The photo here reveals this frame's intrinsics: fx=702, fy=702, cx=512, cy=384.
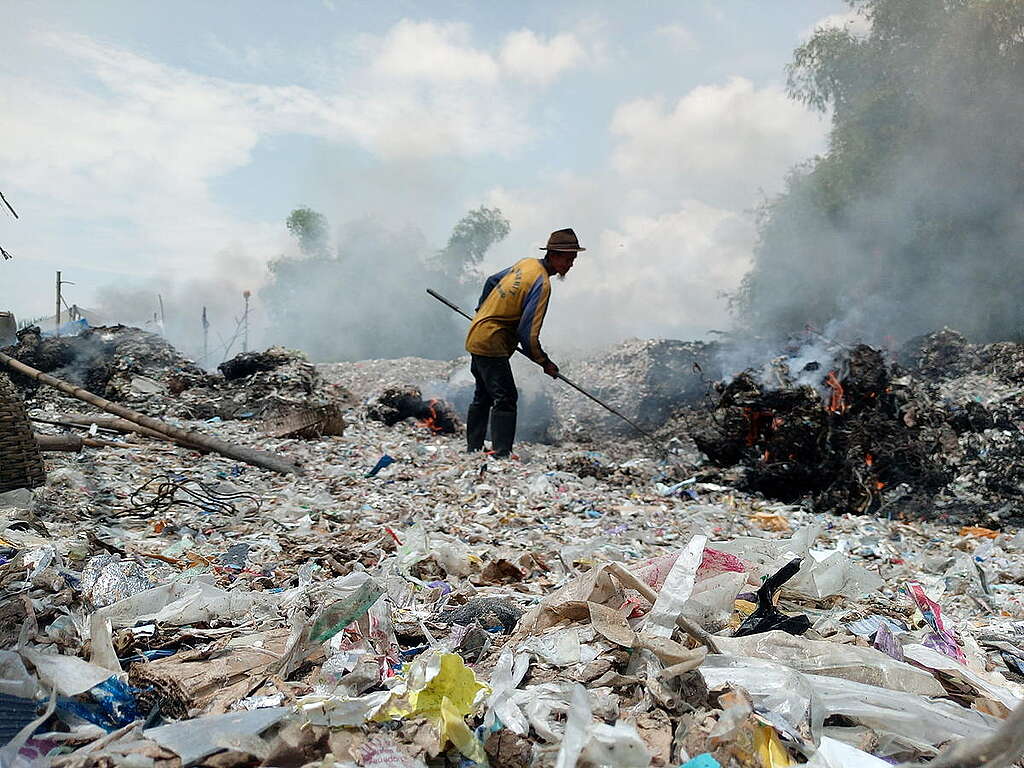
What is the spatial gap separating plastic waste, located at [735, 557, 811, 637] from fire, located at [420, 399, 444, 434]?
24.0ft

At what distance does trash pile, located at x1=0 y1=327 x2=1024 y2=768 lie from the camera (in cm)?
137

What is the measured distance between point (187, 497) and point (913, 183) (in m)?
17.3

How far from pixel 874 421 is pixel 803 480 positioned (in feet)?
2.50

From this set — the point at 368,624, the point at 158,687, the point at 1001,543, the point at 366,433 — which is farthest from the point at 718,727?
the point at 366,433

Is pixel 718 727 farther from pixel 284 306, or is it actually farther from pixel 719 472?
pixel 284 306

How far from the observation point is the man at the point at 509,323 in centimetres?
604

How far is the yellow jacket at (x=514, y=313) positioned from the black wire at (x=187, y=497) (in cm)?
252

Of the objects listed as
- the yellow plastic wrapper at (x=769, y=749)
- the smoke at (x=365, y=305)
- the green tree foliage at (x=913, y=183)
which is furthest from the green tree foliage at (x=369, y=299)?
the yellow plastic wrapper at (x=769, y=749)

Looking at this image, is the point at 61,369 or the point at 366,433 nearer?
the point at 366,433

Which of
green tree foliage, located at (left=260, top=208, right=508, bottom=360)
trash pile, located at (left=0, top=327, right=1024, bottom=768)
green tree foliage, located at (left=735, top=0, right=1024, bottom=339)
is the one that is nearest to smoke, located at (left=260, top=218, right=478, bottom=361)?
green tree foliage, located at (left=260, top=208, right=508, bottom=360)

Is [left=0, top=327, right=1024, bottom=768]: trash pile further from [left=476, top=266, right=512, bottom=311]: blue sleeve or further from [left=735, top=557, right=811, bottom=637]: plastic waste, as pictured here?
[left=476, top=266, right=512, bottom=311]: blue sleeve

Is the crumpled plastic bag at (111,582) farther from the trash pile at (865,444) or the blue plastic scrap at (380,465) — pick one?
the trash pile at (865,444)

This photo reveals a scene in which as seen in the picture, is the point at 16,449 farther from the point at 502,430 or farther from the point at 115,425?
the point at 502,430

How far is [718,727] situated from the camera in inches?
54.1
